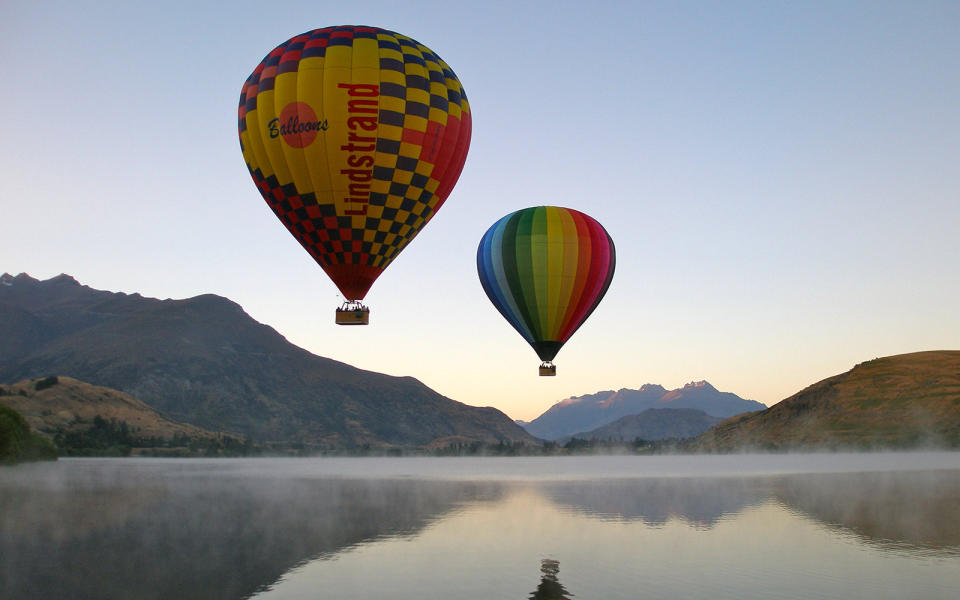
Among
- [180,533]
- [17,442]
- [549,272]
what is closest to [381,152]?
[180,533]

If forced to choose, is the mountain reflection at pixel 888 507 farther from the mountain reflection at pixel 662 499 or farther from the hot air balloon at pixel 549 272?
the hot air balloon at pixel 549 272

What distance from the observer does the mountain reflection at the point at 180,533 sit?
85.4 feet

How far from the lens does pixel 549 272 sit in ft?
220

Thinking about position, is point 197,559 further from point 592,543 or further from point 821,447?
point 821,447

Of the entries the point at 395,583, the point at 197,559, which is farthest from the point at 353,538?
the point at 395,583

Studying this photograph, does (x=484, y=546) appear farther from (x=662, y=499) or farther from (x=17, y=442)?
(x=17, y=442)

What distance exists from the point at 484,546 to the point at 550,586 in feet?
30.4

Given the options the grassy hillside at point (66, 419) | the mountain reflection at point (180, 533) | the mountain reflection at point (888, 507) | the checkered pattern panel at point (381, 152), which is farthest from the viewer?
→ the grassy hillside at point (66, 419)

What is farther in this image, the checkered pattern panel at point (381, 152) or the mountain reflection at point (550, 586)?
the checkered pattern panel at point (381, 152)

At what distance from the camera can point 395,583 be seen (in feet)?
84.0

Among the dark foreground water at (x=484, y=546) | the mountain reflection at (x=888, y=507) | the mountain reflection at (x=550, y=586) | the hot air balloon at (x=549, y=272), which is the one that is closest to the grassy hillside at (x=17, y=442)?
the dark foreground water at (x=484, y=546)

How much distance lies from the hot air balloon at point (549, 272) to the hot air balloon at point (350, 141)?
755 inches

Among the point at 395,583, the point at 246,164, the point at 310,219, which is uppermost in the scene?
the point at 246,164

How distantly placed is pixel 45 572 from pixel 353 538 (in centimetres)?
1161
